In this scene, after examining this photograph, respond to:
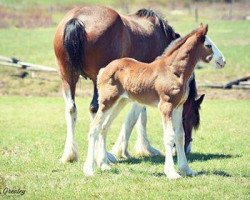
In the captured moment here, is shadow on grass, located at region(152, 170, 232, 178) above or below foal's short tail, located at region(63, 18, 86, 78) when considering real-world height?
below

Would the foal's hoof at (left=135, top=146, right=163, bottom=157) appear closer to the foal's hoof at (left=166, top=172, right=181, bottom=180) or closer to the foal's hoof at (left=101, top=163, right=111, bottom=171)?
the foal's hoof at (left=101, top=163, right=111, bottom=171)

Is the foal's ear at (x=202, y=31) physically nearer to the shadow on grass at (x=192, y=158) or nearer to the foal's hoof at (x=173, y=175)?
the foal's hoof at (x=173, y=175)

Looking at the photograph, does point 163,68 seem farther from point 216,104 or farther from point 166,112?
point 216,104

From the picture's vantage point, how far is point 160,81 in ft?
31.0

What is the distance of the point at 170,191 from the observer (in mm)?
8328

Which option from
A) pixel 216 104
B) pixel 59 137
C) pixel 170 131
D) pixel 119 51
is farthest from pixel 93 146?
pixel 216 104

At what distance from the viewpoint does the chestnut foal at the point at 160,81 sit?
371 inches

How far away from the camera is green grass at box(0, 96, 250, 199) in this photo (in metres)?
8.27

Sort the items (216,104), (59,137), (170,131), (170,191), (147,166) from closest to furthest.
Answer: (170,191) < (170,131) < (147,166) < (59,137) < (216,104)

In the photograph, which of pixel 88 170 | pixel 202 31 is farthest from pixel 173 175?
pixel 202 31

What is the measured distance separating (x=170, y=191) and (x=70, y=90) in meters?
3.29

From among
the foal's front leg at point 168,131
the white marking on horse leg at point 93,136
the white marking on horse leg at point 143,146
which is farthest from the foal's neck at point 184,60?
the white marking on horse leg at point 143,146


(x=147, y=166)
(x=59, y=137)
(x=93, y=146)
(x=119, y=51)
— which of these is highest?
(x=119, y=51)

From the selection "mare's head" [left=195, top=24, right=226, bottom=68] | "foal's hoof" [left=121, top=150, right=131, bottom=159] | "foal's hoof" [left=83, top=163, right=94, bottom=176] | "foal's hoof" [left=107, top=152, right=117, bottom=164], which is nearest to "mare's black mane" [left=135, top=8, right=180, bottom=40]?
"foal's hoof" [left=121, top=150, right=131, bottom=159]
